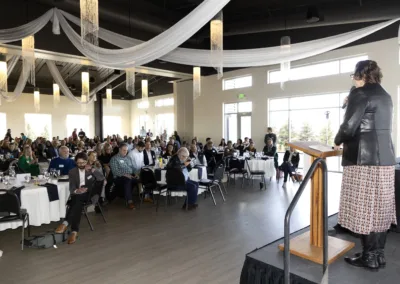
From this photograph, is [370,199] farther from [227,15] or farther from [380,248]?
[227,15]

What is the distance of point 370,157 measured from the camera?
79.7 inches

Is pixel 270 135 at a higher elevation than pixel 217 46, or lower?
lower

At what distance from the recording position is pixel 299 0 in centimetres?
757

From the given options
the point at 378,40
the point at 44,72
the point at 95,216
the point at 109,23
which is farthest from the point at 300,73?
the point at 44,72

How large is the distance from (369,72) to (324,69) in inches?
341

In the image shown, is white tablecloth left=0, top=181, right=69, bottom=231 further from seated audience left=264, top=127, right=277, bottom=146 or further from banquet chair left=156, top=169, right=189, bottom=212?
seated audience left=264, top=127, right=277, bottom=146

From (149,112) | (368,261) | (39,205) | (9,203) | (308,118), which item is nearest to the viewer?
(368,261)

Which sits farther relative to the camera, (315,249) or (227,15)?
(227,15)

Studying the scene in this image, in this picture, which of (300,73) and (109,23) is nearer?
(109,23)

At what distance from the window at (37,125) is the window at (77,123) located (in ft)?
3.90

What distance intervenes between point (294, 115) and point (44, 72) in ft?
42.1

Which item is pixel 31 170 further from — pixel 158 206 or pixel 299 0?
pixel 299 0

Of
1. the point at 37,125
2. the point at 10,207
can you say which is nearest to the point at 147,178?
the point at 10,207

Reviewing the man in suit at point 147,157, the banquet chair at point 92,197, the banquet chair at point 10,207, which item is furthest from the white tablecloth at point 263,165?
the banquet chair at point 10,207
